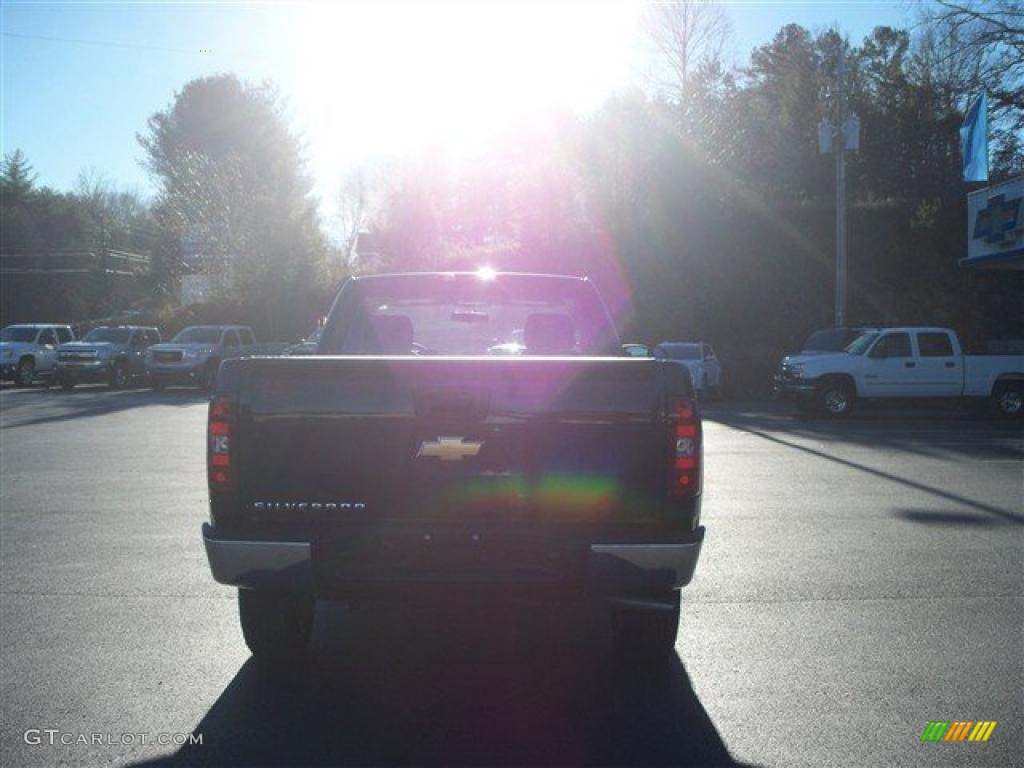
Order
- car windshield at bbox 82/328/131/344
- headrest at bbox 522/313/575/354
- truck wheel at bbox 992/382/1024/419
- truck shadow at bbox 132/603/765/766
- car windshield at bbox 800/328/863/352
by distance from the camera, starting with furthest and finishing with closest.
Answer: car windshield at bbox 82/328/131/344 < car windshield at bbox 800/328/863/352 < truck wheel at bbox 992/382/1024/419 < headrest at bbox 522/313/575/354 < truck shadow at bbox 132/603/765/766

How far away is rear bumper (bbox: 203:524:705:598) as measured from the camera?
4.57 m

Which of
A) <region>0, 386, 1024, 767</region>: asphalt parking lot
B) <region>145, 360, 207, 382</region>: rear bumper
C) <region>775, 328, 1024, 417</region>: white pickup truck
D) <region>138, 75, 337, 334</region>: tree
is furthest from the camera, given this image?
<region>138, 75, 337, 334</region>: tree

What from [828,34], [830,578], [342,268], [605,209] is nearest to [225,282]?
[342,268]

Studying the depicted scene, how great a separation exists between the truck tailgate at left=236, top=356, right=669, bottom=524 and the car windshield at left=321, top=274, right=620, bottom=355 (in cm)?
248

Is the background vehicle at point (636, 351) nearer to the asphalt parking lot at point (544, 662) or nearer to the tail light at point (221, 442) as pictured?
the asphalt parking lot at point (544, 662)

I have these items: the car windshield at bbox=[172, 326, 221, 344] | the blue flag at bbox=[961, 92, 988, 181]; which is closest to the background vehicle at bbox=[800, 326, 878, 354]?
the blue flag at bbox=[961, 92, 988, 181]

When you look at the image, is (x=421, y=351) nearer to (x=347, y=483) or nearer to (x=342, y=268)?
(x=347, y=483)

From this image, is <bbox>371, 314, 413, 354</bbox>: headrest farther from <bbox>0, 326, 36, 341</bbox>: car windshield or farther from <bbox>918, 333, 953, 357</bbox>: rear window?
<bbox>0, 326, 36, 341</bbox>: car windshield

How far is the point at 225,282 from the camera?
4859cm

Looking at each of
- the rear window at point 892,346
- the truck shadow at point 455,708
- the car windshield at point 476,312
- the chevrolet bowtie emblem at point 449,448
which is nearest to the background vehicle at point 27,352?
the rear window at point 892,346

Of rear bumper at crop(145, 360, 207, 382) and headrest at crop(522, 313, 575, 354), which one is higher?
headrest at crop(522, 313, 575, 354)

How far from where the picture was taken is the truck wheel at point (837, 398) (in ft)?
74.9

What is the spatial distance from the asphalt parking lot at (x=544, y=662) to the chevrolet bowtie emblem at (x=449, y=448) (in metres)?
1.20

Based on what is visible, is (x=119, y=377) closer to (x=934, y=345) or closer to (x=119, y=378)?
(x=119, y=378)
